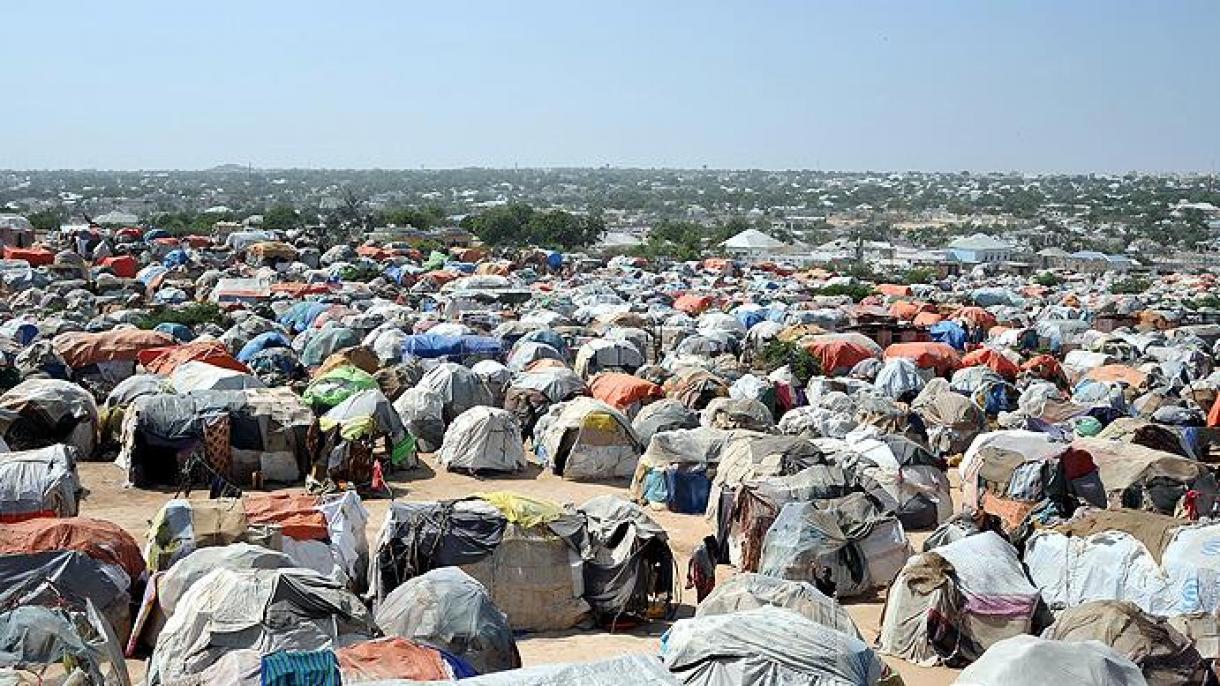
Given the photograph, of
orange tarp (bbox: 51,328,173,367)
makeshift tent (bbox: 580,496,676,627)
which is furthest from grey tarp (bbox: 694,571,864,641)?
orange tarp (bbox: 51,328,173,367)

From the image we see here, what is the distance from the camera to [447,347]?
95.3 feet

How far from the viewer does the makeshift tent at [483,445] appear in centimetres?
2002

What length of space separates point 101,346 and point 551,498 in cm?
1210

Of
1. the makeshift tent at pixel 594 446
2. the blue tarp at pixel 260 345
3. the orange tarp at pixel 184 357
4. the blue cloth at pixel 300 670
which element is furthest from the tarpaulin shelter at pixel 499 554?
the blue tarp at pixel 260 345

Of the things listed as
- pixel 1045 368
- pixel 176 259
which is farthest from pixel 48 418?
pixel 176 259

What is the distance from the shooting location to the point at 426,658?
358 inches

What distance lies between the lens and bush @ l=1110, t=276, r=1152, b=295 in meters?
58.2

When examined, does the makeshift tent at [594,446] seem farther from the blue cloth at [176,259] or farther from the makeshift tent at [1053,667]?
the blue cloth at [176,259]

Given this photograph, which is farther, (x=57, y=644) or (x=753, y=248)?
(x=753, y=248)

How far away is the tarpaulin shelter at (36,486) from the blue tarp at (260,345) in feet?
42.0

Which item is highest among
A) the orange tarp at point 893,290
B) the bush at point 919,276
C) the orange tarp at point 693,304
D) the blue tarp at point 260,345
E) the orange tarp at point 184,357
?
the orange tarp at point 184,357

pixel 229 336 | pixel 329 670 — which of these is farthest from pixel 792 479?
pixel 229 336

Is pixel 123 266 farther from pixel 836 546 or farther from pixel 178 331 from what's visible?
pixel 836 546

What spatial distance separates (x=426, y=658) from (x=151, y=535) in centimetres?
457
